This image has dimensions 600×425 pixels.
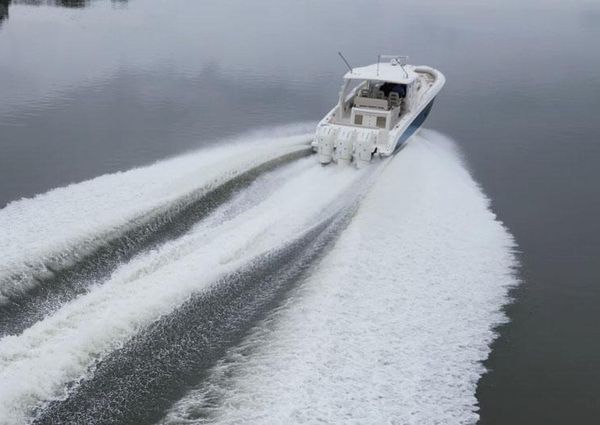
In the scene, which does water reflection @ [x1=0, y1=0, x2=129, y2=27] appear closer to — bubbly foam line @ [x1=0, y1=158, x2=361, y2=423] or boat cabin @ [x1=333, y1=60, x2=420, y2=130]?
boat cabin @ [x1=333, y1=60, x2=420, y2=130]

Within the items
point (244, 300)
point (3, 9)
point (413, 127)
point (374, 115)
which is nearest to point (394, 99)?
point (413, 127)

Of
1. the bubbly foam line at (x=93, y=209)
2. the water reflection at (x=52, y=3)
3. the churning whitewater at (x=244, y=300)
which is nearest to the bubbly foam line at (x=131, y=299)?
the churning whitewater at (x=244, y=300)

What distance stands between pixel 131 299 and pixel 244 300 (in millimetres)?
1486

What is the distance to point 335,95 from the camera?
21.0 metres

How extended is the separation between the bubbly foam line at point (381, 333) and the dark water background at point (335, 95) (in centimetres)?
53

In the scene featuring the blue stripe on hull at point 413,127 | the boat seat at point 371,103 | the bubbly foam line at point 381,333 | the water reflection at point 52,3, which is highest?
the water reflection at point 52,3

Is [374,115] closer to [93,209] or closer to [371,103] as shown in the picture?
[371,103]

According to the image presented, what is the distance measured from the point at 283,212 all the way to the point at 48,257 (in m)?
Answer: 4.05

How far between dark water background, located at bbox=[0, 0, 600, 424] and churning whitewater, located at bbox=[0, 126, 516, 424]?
890mm

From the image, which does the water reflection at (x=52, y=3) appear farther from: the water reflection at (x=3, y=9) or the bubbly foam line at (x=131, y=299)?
the bubbly foam line at (x=131, y=299)

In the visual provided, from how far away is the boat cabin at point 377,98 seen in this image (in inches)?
621

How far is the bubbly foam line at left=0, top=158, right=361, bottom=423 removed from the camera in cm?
629

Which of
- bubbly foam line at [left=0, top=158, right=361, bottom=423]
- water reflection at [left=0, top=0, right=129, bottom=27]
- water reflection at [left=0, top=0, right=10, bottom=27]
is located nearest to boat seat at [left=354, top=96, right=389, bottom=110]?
bubbly foam line at [left=0, top=158, right=361, bottom=423]

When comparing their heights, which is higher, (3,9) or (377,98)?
(3,9)
